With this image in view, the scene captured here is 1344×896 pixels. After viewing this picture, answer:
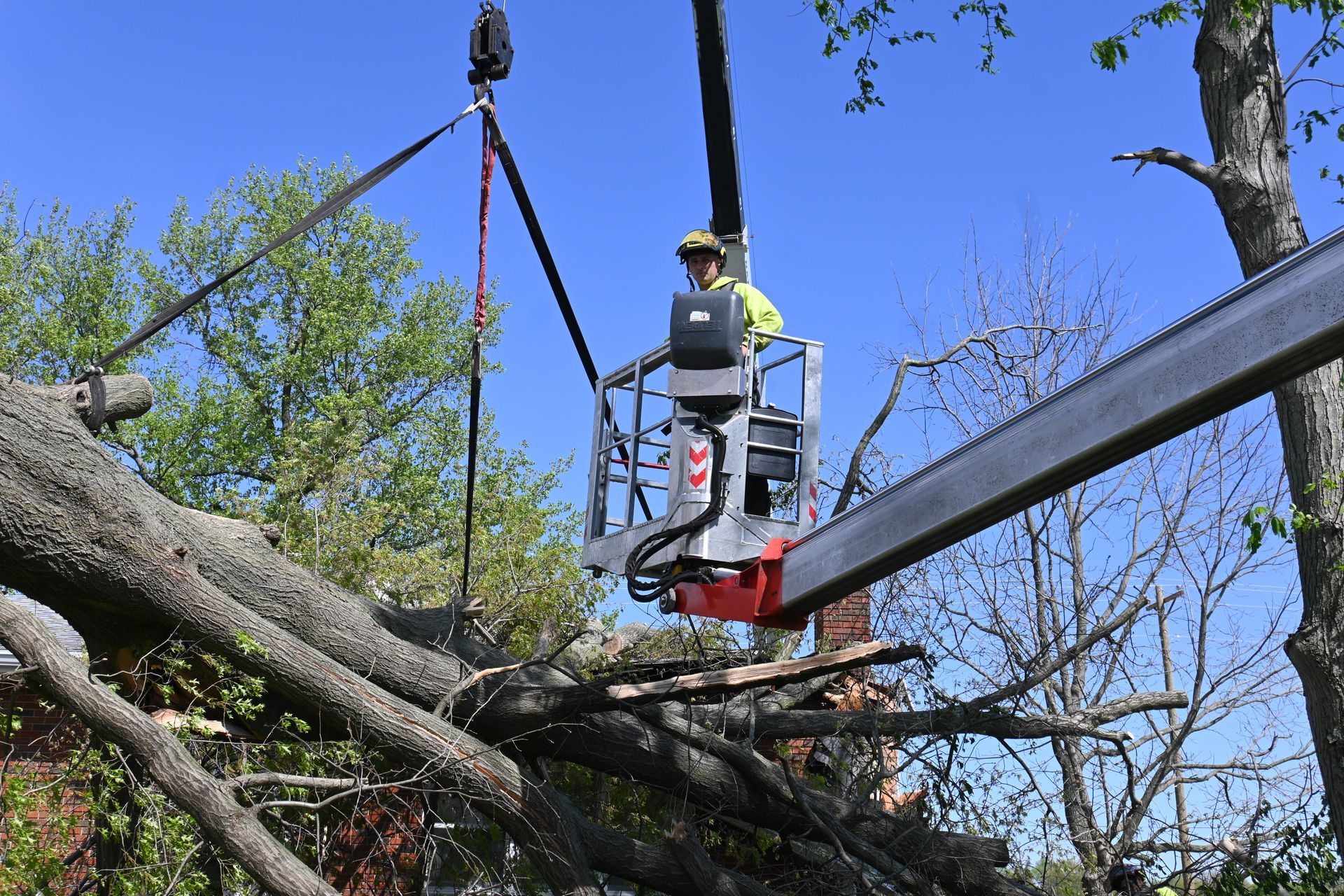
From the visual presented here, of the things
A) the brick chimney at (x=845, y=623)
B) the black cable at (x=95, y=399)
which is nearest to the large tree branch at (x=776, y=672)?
the brick chimney at (x=845, y=623)

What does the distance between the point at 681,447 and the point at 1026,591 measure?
6.59 meters

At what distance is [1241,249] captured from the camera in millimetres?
7504

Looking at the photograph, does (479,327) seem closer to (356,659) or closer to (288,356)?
(356,659)

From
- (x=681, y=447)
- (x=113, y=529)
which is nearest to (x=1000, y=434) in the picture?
(x=681, y=447)

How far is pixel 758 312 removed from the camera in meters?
7.41

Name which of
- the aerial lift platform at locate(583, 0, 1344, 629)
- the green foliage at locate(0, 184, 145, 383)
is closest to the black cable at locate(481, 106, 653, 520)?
the aerial lift platform at locate(583, 0, 1344, 629)

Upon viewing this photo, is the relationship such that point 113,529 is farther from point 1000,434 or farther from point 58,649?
point 1000,434

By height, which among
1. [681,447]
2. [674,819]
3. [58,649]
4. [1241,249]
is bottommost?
[674,819]

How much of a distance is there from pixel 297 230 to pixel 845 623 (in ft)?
25.1

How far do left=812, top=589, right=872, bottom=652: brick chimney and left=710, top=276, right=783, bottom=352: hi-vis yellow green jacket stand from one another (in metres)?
3.94

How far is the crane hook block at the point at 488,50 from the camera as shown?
7.74 metres

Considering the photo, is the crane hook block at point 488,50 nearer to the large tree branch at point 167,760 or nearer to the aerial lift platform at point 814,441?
the aerial lift platform at point 814,441

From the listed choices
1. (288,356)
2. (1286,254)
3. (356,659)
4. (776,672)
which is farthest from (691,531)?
(288,356)

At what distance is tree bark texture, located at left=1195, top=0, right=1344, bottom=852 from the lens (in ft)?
21.2
